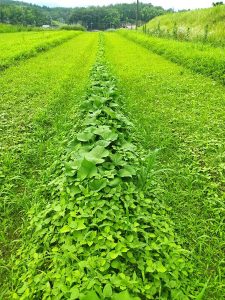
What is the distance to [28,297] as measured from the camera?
8.66 feet

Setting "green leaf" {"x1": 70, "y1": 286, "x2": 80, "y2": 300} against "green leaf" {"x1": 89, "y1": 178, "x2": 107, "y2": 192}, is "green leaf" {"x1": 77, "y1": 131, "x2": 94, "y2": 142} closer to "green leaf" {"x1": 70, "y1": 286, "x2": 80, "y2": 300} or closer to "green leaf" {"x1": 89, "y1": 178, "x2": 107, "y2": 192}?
"green leaf" {"x1": 89, "y1": 178, "x2": 107, "y2": 192}

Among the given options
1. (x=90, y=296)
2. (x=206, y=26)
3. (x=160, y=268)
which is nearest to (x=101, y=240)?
(x=160, y=268)

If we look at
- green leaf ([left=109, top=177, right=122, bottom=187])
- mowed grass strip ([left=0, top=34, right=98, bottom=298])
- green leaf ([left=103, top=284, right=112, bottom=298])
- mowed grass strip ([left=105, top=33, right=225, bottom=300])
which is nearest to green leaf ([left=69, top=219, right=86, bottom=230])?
green leaf ([left=109, top=177, right=122, bottom=187])

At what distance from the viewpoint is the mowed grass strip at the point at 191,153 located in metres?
→ 3.40

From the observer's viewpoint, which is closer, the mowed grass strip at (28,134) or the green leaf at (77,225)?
the green leaf at (77,225)

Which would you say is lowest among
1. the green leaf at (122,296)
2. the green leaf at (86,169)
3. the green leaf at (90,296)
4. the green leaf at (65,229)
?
the green leaf at (65,229)

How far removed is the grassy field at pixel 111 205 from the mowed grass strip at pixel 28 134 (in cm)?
2

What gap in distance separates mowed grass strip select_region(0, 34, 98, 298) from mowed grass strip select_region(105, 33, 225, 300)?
5.36ft

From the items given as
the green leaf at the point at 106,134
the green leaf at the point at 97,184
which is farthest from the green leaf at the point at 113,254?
the green leaf at the point at 106,134

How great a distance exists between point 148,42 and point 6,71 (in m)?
13.1

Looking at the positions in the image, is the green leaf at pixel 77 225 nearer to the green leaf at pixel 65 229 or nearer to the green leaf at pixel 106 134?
the green leaf at pixel 65 229

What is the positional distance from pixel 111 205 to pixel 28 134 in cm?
345

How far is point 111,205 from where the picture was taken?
10.5ft

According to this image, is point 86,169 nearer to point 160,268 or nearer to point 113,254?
point 113,254
